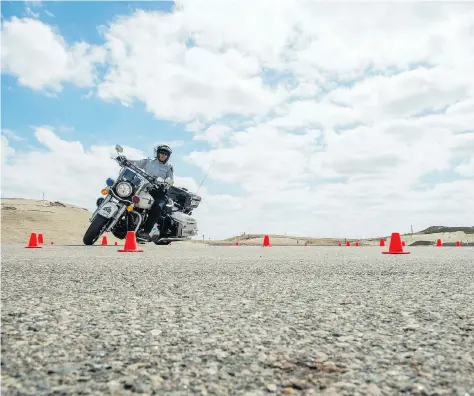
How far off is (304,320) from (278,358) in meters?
0.89

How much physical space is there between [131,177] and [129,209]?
1.28 m

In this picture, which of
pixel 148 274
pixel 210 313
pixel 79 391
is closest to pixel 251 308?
pixel 210 313

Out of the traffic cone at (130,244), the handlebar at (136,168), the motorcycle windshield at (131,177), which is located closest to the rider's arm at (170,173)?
the handlebar at (136,168)

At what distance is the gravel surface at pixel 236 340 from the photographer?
1.85 meters

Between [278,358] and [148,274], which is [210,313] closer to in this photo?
[278,358]

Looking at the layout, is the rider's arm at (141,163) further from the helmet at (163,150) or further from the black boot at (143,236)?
the black boot at (143,236)

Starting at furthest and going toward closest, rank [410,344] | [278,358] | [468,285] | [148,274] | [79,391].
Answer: [148,274] → [468,285] → [410,344] → [278,358] → [79,391]

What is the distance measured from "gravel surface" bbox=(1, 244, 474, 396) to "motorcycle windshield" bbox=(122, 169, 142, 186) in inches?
508

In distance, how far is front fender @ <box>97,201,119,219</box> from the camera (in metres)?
16.7

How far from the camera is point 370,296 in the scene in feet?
13.5

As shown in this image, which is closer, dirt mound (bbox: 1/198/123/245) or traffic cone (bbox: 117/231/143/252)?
traffic cone (bbox: 117/231/143/252)

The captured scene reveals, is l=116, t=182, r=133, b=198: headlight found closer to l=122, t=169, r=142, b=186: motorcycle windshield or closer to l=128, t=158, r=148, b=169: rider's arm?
l=122, t=169, r=142, b=186: motorcycle windshield

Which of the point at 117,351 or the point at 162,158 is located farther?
the point at 162,158

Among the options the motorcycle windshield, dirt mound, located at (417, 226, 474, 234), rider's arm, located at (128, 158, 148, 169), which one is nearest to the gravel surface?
the motorcycle windshield
